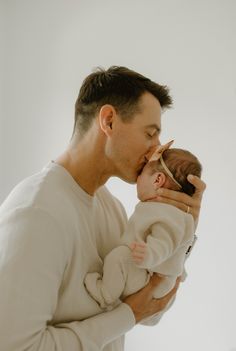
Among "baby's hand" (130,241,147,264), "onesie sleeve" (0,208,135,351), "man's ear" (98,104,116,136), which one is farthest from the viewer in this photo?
"man's ear" (98,104,116,136)

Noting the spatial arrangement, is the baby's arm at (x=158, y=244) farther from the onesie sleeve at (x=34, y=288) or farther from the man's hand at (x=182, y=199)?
the onesie sleeve at (x=34, y=288)

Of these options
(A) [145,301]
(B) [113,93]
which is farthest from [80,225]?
(B) [113,93]

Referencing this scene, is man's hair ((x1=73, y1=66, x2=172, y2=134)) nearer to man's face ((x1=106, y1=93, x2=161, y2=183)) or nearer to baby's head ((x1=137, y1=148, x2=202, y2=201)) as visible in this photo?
man's face ((x1=106, y1=93, x2=161, y2=183))

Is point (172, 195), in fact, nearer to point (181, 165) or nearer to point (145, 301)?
point (181, 165)

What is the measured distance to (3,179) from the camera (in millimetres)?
2844

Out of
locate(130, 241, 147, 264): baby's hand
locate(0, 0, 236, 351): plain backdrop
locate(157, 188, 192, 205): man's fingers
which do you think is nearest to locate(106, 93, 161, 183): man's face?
locate(157, 188, 192, 205): man's fingers

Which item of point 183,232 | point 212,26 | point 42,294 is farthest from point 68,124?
point 42,294

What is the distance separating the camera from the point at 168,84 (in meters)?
2.20

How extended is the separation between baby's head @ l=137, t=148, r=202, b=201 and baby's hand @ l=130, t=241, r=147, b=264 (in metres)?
0.20

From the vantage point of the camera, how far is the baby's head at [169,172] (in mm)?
1284

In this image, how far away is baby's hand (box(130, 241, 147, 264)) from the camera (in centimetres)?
112

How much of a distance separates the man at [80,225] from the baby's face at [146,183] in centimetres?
2

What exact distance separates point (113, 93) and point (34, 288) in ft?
1.96

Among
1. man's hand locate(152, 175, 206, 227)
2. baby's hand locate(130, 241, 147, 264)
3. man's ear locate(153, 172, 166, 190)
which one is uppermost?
man's ear locate(153, 172, 166, 190)
